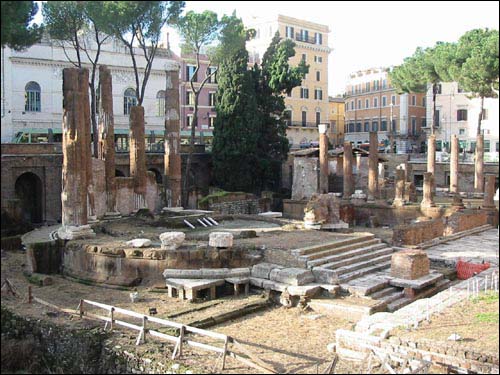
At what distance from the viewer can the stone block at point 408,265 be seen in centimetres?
1465

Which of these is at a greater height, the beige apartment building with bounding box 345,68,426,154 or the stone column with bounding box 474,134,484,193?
the beige apartment building with bounding box 345,68,426,154

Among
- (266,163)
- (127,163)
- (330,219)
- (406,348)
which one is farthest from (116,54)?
(406,348)

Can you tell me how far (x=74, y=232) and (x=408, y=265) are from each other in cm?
896

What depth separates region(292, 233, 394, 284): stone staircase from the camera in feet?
47.7

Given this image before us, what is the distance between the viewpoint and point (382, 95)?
166ft

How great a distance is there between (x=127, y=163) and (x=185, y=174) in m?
3.70

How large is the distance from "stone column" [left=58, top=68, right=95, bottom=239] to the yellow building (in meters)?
43.6

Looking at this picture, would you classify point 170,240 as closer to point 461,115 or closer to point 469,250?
point 469,250

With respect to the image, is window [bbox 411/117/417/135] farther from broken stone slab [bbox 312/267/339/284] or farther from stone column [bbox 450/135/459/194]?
broken stone slab [bbox 312/267/339/284]

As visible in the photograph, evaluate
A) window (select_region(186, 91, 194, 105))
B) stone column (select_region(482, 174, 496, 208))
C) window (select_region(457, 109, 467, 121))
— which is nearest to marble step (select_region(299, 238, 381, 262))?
stone column (select_region(482, 174, 496, 208))

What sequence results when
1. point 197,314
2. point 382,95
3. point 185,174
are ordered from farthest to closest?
point 382,95 < point 185,174 < point 197,314

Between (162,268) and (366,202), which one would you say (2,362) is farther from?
(366,202)

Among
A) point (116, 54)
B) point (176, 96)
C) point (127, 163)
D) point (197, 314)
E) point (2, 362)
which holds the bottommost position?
point (197, 314)

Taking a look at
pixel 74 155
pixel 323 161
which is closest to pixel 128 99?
pixel 323 161
